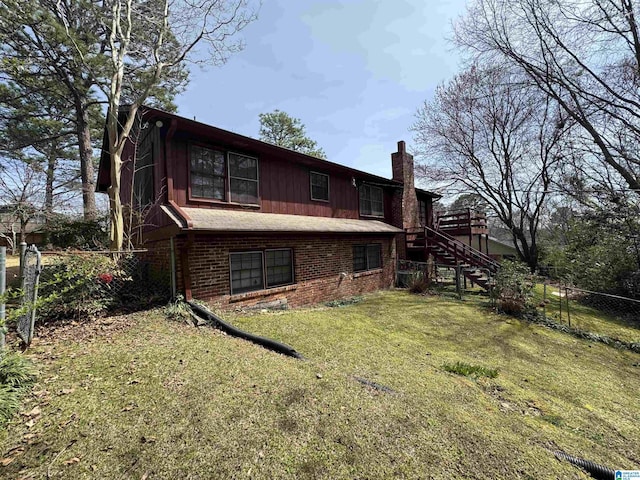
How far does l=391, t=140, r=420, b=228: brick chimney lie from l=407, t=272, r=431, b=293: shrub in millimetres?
2624

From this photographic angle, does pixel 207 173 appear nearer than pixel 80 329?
No

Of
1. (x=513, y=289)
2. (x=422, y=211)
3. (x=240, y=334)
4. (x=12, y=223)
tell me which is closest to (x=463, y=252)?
(x=513, y=289)

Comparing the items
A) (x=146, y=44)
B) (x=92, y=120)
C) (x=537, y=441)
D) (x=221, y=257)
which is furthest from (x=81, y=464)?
(x=92, y=120)

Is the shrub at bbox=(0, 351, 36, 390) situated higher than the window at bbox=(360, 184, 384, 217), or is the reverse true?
the window at bbox=(360, 184, 384, 217)

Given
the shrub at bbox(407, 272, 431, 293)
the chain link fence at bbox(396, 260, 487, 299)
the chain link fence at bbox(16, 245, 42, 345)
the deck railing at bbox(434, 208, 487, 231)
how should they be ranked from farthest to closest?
1. the deck railing at bbox(434, 208, 487, 231)
2. the chain link fence at bbox(396, 260, 487, 299)
3. the shrub at bbox(407, 272, 431, 293)
4. the chain link fence at bbox(16, 245, 42, 345)

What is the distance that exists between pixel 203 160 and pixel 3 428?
6.26 m

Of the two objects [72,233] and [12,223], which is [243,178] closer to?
[72,233]

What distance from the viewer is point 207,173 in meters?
7.38

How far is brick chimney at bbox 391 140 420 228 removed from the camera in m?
13.6

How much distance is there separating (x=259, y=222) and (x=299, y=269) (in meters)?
2.18

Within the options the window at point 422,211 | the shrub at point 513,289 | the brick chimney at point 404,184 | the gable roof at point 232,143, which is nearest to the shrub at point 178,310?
the gable roof at point 232,143

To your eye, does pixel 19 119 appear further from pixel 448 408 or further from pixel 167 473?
pixel 448 408

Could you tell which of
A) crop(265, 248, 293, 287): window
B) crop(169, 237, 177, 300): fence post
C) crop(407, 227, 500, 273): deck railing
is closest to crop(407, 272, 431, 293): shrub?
crop(407, 227, 500, 273): deck railing

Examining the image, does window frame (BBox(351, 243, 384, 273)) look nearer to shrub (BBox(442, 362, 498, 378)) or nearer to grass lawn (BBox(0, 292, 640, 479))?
grass lawn (BBox(0, 292, 640, 479))
